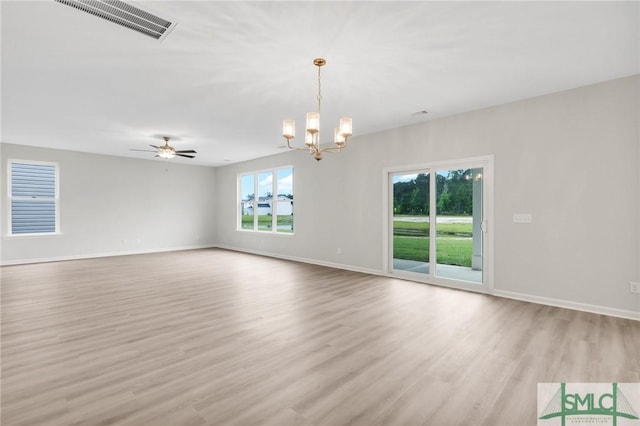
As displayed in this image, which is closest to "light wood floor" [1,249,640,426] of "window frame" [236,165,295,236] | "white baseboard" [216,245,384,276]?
"white baseboard" [216,245,384,276]

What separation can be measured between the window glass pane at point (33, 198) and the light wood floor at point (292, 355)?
344cm

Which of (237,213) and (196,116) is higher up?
(196,116)

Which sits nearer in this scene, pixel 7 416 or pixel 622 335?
pixel 7 416

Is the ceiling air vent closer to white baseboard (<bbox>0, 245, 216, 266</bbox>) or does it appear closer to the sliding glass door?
the sliding glass door

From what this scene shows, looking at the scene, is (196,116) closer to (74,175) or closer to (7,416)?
(7,416)

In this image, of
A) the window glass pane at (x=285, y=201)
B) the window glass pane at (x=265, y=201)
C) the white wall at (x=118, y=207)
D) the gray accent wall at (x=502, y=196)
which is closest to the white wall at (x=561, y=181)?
the gray accent wall at (x=502, y=196)

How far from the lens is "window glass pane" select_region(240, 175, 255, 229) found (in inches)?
371

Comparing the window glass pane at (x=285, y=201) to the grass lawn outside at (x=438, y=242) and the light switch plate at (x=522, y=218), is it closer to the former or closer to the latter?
the grass lawn outside at (x=438, y=242)

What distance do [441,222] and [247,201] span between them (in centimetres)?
636

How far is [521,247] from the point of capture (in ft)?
13.8

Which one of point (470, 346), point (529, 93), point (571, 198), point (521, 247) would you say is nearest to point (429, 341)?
point (470, 346)

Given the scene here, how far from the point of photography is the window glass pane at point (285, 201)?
8016mm

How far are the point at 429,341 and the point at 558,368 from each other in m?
0.98

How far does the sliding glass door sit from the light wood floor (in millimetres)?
641
